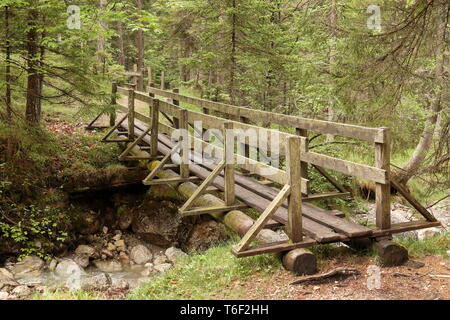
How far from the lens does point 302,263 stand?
537 cm

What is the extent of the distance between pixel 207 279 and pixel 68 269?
524 centimetres

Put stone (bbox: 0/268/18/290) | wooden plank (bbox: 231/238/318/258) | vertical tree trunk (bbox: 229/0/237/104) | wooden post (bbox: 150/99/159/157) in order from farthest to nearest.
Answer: vertical tree trunk (bbox: 229/0/237/104), wooden post (bbox: 150/99/159/157), stone (bbox: 0/268/18/290), wooden plank (bbox: 231/238/318/258)

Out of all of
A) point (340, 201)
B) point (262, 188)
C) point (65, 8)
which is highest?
point (65, 8)

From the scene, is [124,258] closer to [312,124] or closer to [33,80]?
[33,80]

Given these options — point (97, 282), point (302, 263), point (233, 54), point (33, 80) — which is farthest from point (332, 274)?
point (233, 54)

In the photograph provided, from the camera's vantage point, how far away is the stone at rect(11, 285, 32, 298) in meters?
7.85

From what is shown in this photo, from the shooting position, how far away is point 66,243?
34.7 feet

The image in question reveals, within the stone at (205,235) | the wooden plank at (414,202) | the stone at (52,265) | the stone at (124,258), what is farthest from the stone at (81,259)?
the wooden plank at (414,202)

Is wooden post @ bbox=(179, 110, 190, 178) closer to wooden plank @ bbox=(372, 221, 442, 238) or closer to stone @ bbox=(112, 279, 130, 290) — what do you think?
stone @ bbox=(112, 279, 130, 290)

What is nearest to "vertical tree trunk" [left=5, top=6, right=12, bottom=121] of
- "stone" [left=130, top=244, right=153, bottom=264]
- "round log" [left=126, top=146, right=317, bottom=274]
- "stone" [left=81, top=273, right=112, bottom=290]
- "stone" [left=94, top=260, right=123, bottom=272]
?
"round log" [left=126, top=146, right=317, bottom=274]

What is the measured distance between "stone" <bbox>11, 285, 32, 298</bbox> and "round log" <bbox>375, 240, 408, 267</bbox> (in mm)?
6418
